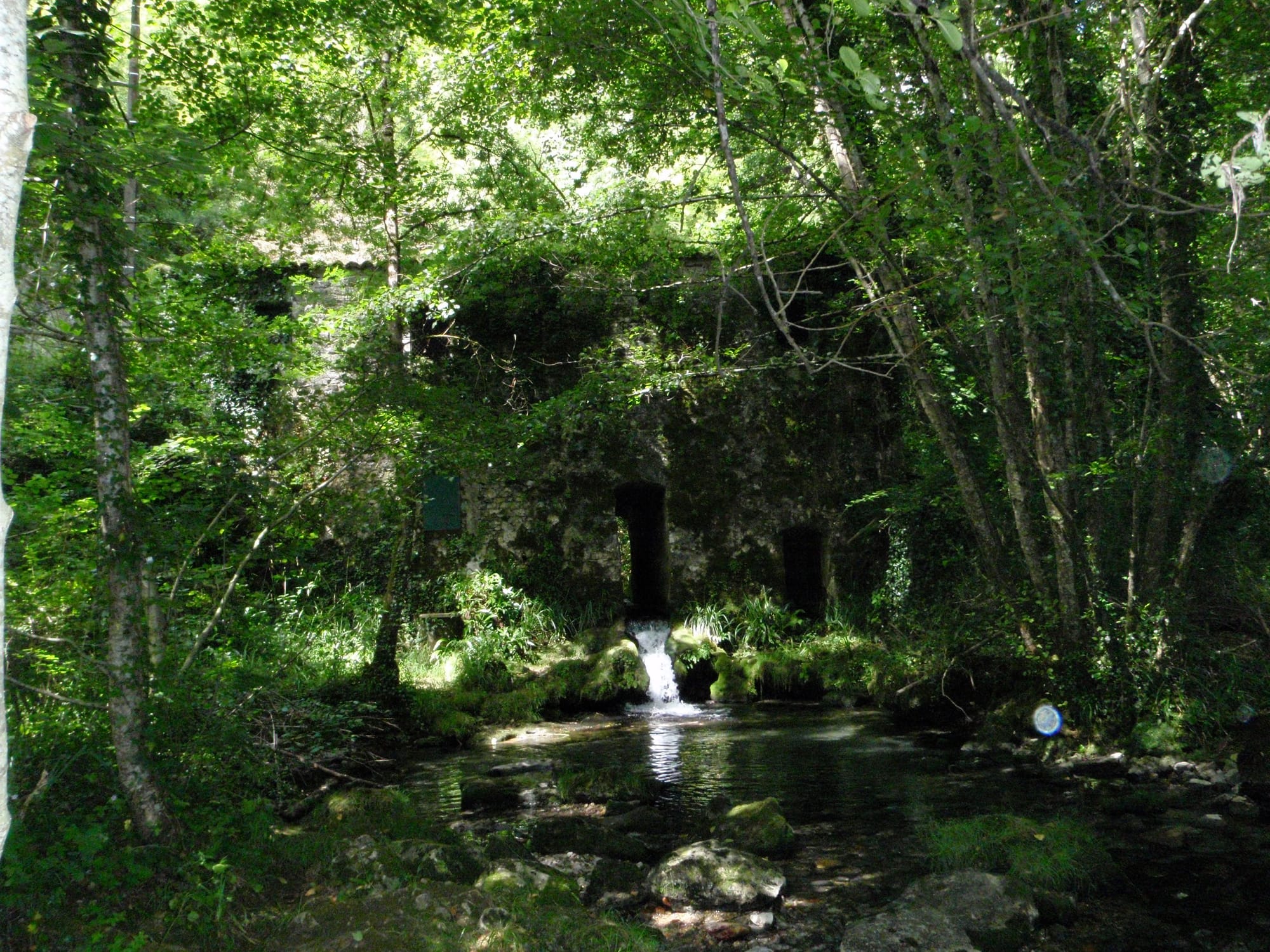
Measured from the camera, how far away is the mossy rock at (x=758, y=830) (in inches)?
229

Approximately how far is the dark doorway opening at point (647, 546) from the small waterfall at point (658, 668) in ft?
1.65

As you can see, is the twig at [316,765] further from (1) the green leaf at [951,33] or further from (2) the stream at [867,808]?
(1) the green leaf at [951,33]

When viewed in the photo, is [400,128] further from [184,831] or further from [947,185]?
[184,831]

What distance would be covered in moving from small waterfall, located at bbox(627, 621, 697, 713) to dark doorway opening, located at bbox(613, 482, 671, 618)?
50cm

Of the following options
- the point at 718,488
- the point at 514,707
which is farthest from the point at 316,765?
the point at 718,488

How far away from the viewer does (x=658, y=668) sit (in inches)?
469

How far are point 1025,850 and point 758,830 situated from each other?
1515mm

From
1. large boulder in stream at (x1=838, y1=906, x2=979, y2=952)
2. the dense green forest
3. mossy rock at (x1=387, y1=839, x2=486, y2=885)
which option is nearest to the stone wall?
the dense green forest

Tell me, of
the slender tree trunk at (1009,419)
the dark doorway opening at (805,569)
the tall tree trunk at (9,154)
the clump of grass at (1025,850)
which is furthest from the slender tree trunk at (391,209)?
the tall tree trunk at (9,154)

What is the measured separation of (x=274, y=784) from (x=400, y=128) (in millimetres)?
7505

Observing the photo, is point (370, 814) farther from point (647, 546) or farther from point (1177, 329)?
point (647, 546)

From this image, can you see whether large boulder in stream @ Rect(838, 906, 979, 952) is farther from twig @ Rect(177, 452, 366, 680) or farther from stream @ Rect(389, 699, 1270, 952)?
twig @ Rect(177, 452, 366, 680)

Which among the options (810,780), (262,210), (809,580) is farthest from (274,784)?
(809,580)

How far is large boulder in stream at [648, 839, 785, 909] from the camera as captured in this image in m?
4.97
